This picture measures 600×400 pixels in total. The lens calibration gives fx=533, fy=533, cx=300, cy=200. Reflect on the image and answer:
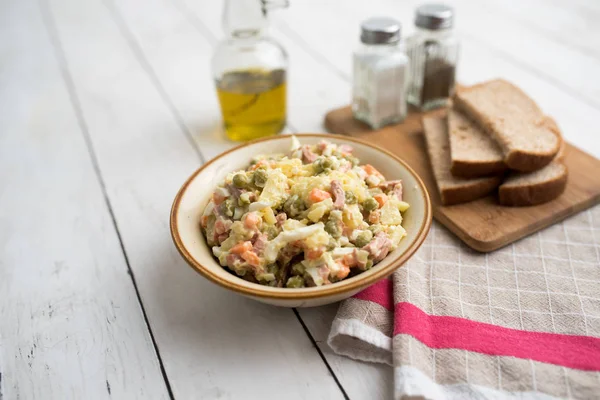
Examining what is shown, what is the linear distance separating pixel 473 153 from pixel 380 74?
1.86 feet

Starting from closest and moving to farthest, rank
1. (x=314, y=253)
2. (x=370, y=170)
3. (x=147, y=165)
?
(x=314, y=253)
(x=370, y=170)
(x=147, y=165)

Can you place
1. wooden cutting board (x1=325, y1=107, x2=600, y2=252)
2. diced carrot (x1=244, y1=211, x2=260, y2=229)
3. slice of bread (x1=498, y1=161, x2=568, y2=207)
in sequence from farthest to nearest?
slice of bread (x1=498, y1=161, x2=568, y2=207) < wooden cutting board (x1=325, y1=107, x2=600, y2=252) < diced carrot (x1=244, y1=211, x2=260, y2=229)

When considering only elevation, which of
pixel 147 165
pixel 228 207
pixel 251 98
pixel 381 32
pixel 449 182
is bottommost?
pixel 147 165

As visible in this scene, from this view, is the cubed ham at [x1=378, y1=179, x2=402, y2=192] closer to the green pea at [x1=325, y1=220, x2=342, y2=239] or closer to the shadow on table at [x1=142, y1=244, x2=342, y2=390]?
the green pea at [x1=325, y1=220, x2=342, y2=239]

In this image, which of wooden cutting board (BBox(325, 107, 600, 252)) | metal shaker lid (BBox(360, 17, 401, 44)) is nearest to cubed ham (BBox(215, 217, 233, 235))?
wooden cutting board (BBox(325, 107, 600, 252))

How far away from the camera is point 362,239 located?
149 cm

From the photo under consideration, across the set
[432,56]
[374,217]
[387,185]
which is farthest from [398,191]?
[432,56]

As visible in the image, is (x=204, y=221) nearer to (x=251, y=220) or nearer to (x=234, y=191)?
(x=234, y=191)

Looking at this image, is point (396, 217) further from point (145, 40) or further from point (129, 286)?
point (145, 40)

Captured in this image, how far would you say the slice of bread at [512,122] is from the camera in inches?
78.3

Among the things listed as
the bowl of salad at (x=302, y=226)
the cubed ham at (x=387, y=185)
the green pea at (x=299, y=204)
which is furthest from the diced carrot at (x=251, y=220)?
the cubed ham at (x=387, y=185)

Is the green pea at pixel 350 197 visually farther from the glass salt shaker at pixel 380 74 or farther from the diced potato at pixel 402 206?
the glass salt shaker at pixel 380 74

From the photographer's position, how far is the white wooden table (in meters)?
1.50

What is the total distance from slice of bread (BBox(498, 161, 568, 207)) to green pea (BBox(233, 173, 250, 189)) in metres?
0.96
